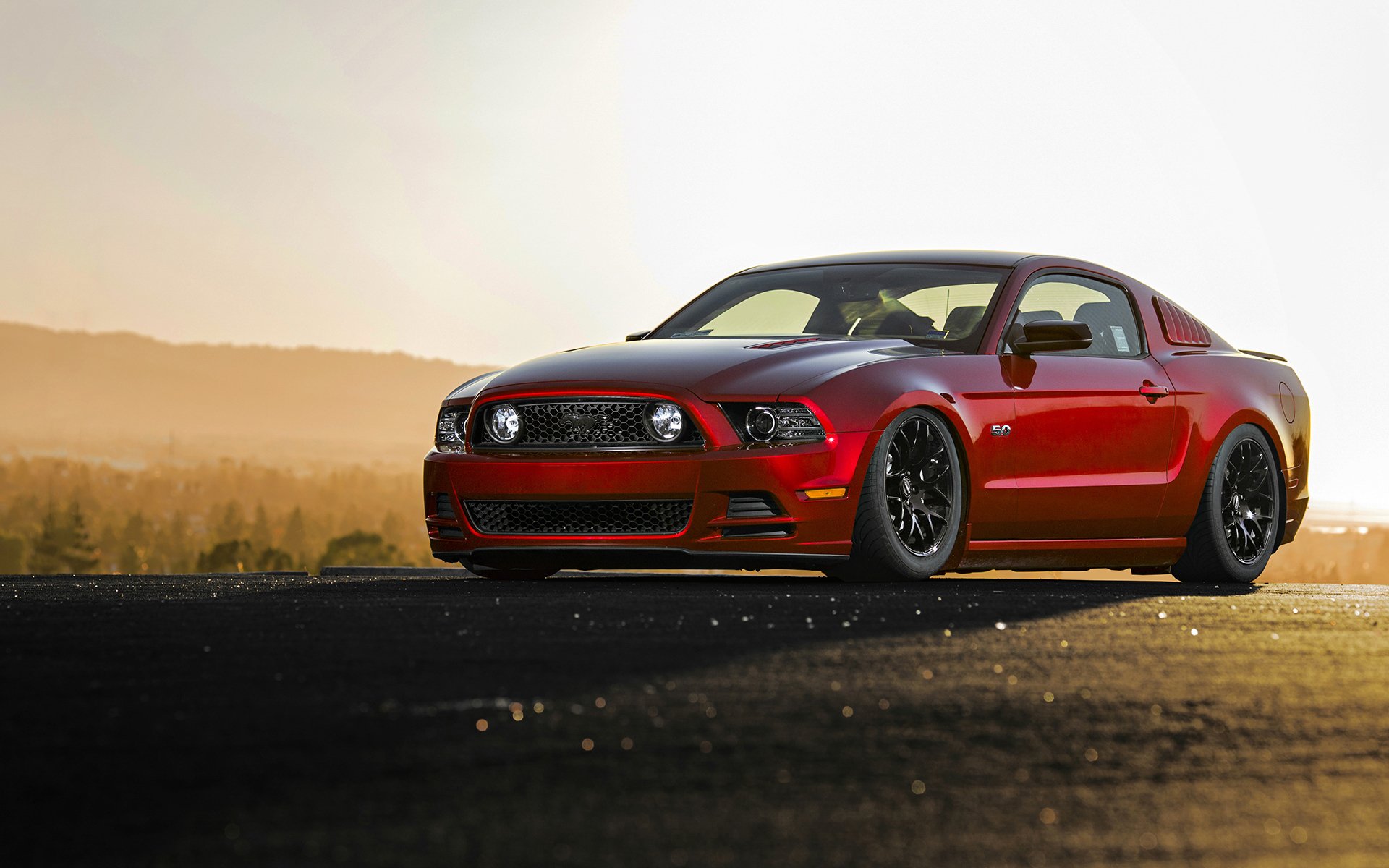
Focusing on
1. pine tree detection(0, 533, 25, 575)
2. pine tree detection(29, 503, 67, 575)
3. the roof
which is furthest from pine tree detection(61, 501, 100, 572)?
the roof

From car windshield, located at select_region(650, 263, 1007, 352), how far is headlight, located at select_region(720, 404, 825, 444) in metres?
1.20

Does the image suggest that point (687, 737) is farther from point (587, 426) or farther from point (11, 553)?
point (11, 553)

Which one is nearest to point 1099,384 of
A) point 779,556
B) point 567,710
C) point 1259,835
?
point 779,556

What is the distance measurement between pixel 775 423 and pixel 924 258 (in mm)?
2245

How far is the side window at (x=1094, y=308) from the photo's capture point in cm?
979

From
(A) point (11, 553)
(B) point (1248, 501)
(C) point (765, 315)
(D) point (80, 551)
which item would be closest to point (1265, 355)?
(B) point (1248, 501)

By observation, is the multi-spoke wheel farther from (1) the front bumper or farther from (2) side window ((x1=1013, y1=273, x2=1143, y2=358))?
(2) side window ((x1=1013, y1=273, x2=1143, y2=358))

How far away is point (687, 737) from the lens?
12.7ft

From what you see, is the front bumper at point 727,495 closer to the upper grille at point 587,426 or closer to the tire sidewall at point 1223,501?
the upper grille at point 587,426

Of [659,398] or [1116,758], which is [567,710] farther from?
[659,398]

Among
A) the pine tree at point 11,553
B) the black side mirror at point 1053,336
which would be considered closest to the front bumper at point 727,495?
the black side mirror at point 1053,336

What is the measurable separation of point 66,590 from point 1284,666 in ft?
18.1

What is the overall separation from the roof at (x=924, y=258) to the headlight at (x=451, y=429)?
2377 mm

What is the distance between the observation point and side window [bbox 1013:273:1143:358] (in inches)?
385
